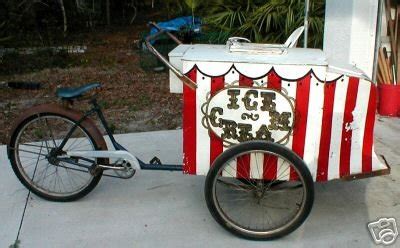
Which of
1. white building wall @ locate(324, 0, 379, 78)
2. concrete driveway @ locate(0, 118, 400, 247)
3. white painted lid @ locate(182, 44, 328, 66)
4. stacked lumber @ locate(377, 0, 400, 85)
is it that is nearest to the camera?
white painted lid @ locate(182, 44, 328, 66)

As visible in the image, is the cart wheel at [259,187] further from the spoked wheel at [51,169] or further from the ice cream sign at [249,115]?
the spoked wheel at [51,169]

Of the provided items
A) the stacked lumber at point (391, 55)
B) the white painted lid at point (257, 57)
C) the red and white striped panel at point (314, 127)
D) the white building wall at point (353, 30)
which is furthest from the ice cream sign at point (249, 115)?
the stacked lumber at point (391, 55)

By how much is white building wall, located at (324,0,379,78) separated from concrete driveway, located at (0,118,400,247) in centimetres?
130

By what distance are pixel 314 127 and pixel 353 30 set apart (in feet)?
7.65

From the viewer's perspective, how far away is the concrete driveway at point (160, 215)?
10.2 feet

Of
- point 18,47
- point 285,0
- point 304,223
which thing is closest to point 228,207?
point 304,223

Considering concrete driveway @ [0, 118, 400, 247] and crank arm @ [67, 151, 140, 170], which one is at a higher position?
crank arm @ [67, 151, 140, 170]

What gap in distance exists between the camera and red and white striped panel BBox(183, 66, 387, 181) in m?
2.91

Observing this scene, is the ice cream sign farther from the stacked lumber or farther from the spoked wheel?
the stacked lumber

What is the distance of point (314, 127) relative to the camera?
2963 mm

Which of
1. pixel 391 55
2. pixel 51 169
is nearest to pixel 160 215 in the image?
pixel 51 169

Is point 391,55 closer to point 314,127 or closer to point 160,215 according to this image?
point 314,127

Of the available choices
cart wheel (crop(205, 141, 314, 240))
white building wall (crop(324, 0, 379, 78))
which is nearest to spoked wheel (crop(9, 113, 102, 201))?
cart wheel (crop(205, 141, 314, 240))

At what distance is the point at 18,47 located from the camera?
9.62 metres
